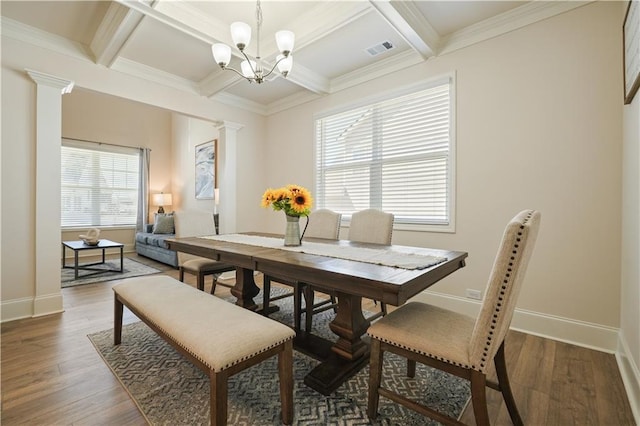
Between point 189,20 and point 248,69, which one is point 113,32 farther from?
point 248,69

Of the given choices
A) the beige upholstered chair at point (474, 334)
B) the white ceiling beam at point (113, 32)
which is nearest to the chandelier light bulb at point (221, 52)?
the white ceiling beam at point (113, 32)

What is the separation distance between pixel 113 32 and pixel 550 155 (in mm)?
3787

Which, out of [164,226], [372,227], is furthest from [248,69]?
[164,226]

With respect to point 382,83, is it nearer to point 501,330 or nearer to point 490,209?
point 490,209

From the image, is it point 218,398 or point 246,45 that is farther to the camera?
point 246,45

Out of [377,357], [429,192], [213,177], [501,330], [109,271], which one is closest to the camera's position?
[501,330]

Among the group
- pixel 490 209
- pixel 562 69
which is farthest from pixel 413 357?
pixel 562 69

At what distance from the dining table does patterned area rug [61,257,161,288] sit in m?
2.61

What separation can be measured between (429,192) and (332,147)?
146 cm

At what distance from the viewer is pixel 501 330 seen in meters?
1.10

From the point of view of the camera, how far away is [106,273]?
441 cm

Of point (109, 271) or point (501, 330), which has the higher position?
point (501, 330)

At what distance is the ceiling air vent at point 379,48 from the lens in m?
2.87

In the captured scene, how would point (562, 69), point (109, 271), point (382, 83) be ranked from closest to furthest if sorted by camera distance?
point (562, 69) → point (382, 83) → point (109, 271)
